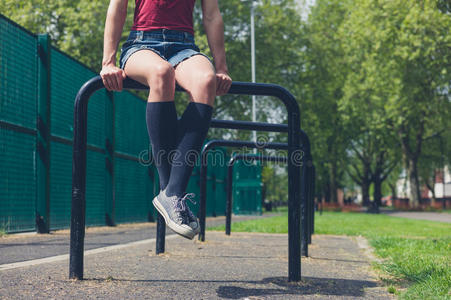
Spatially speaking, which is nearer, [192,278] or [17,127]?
[192,278]

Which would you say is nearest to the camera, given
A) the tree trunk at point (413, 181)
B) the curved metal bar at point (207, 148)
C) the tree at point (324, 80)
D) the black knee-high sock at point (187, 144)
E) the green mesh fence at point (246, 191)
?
the black knee-high sock at point (187, 144)

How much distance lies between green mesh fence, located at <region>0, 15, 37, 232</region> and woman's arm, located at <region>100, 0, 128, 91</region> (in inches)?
135

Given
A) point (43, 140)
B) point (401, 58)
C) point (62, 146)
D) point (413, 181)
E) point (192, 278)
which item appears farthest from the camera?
point (413, 181)

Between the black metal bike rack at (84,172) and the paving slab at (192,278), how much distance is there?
0.13 meters

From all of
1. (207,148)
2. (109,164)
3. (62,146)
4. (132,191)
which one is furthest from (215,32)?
(132,191)

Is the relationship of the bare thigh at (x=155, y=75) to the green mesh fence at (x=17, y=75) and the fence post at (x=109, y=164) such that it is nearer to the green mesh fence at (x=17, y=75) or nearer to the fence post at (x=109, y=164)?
the green mesh fence at (x=17, y=75)

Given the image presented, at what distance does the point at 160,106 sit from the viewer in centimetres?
259

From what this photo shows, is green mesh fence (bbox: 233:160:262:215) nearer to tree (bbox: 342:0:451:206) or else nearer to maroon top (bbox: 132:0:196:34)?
tree (bbox: 342:0:451:206)

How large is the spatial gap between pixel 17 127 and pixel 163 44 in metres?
3.90

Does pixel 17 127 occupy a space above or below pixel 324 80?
below

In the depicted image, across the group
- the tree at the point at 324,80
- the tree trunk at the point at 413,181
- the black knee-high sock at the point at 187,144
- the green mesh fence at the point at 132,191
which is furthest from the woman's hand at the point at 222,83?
the tree trunk at the point at 413,181

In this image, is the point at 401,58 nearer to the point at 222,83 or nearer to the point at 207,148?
the point at 207,148

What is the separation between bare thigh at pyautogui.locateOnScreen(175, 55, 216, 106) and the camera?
259cm

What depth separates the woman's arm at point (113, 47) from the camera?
267 centimetres
